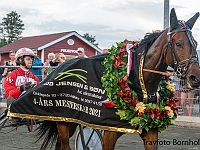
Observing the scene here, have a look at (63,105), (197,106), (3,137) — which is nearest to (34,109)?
(63,105)

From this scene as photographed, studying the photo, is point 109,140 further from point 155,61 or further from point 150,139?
point 155,61

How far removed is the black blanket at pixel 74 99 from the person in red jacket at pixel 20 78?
7.2 inches

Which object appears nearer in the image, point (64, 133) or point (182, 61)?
point (182, 61)

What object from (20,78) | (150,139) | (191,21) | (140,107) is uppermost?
(191,21)

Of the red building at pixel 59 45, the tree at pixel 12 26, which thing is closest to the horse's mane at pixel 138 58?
the red building at pixel 59 45

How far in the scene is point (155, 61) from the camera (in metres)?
3.86

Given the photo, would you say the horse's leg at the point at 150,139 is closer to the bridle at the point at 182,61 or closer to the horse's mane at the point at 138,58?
the horse's mane at the point at 138,58

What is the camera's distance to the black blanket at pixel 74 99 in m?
4.07

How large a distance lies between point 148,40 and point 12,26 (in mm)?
55930

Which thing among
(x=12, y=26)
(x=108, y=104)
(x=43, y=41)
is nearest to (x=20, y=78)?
(x=108, y=104)

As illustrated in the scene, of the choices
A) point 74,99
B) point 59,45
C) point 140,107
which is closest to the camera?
point 140,107

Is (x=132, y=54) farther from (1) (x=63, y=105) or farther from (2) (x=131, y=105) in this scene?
(1) (x=63, y=105)

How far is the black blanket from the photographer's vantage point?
4.07m

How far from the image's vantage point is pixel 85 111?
4266 mm
